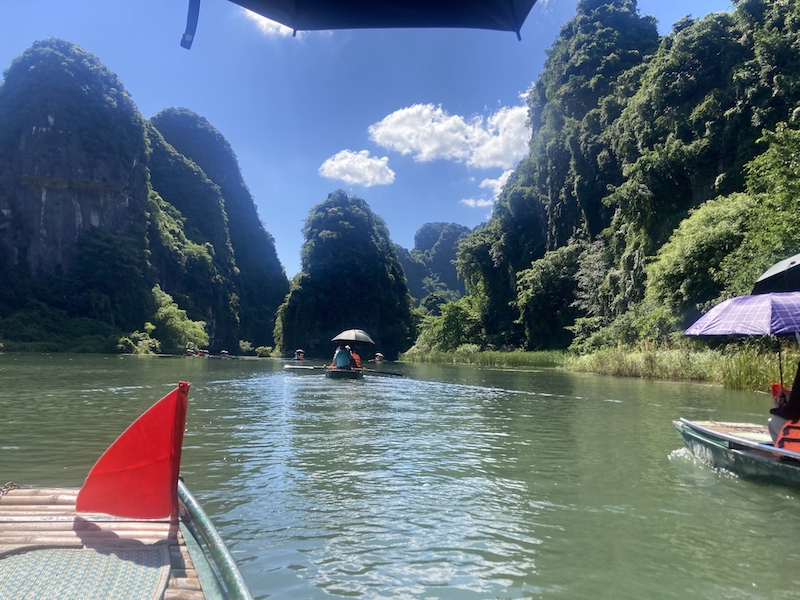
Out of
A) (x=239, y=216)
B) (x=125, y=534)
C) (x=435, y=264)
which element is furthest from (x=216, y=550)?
(x=435, y=264)

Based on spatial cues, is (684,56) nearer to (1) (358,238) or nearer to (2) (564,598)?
(2) (564,598)

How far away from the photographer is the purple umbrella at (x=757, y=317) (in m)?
4.97

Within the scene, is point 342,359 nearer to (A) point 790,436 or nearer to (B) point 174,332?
(A) point 790,436

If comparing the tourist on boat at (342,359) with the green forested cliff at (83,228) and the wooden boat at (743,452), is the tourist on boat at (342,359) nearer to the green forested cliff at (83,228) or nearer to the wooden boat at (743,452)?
the wooden boat at (743,452)

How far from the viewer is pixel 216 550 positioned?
8.29ft

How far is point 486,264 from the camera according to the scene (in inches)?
1890

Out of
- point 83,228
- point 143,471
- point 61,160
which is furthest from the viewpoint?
point 83,228

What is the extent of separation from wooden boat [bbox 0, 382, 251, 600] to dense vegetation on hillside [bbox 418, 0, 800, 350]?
15.5 metres

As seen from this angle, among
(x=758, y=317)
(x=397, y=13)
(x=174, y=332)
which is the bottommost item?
(x=758, y=317)

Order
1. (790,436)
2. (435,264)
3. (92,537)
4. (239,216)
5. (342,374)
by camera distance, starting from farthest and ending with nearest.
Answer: (435,264), (239,216), (342,374), (790,436), (92,537)

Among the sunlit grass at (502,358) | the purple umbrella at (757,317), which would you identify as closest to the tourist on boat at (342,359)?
the sunlit grass at (502,358)

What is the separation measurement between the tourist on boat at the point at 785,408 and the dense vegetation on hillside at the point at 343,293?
5387cm

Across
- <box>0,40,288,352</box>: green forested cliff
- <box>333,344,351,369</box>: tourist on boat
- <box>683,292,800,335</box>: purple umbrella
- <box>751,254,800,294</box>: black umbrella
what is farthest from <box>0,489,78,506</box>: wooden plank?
<box>0,40,288,352</box>: green forested cliff

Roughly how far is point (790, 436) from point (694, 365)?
12.6m
